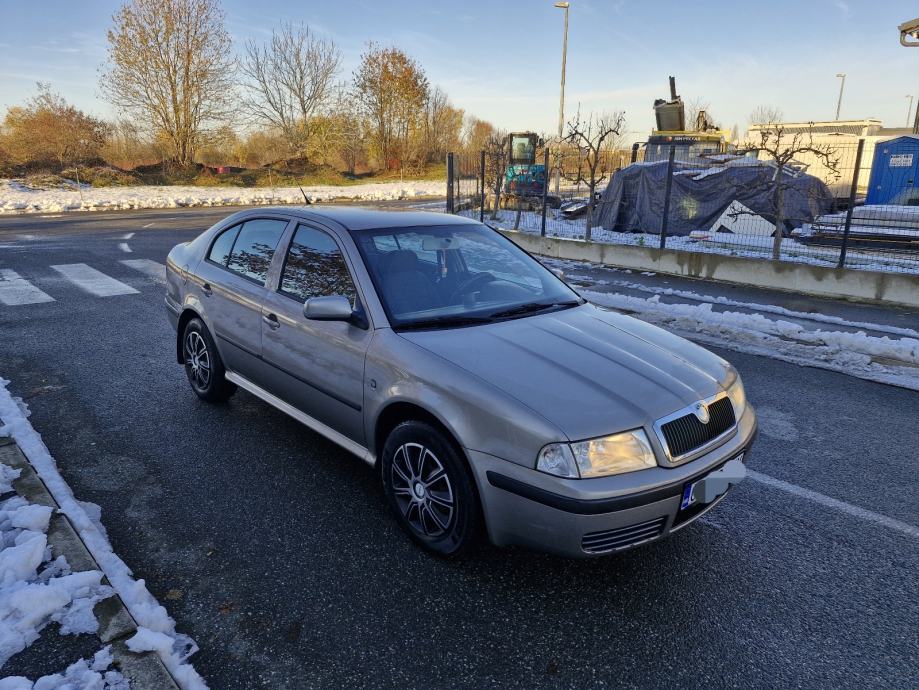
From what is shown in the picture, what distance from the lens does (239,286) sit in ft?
13.9

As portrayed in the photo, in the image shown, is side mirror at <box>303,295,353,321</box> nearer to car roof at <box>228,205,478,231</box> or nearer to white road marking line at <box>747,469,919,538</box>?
car roof at <box>228,205,478,231</box>

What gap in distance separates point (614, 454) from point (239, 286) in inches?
113

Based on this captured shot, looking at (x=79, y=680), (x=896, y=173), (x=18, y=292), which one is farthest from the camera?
(x=896, y=173)

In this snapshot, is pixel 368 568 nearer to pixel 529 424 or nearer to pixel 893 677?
pixel 529 424

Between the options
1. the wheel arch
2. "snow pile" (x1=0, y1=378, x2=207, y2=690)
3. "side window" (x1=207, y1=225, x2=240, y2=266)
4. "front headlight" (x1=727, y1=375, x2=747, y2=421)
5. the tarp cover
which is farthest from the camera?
the tarp cover

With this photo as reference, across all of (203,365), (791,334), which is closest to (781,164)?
(791,334)

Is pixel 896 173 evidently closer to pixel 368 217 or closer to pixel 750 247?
pixel 750 247

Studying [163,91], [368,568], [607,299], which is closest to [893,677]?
[368,568]

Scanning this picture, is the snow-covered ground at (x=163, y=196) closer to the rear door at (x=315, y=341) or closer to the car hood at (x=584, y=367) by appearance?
the rear door at (x=315, y=341)

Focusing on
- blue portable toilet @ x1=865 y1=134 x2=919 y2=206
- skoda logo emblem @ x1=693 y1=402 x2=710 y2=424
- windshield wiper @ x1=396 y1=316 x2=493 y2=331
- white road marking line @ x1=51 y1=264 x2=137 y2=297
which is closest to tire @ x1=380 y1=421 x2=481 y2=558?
windshield wiper @ x1=396 y1=316 x2=493 y2=331

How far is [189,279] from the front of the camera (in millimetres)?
4855

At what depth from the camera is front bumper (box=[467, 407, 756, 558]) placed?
8.01 ft

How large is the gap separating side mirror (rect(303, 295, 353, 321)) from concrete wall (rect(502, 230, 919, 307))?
8.96 m

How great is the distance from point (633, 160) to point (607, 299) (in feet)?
34.7
